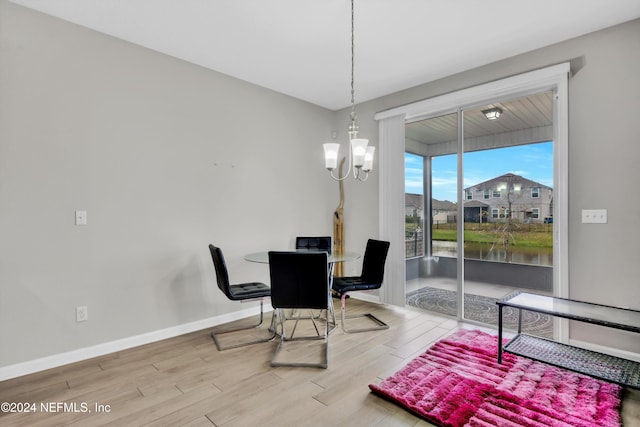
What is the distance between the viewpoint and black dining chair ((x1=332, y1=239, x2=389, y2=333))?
130 inches

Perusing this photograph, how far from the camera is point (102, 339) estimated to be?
2760mm

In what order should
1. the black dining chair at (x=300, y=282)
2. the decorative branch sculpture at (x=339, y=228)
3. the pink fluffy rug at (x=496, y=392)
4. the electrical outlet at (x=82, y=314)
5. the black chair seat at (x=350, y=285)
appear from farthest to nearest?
the decorative branch sculpture at (x=339, y=228), the black chair seat at (x=350, y=285), the electrical outlet at (x=82, y=314), the black dining chair at (x=300, y=282), the pink fluffy rug at (x=496, y=392)

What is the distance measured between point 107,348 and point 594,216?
4.33m

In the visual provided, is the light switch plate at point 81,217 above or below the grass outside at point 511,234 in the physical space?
above

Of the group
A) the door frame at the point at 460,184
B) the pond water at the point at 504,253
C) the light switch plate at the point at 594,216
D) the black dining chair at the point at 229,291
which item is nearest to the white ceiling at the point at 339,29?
the door frame at the point at 460,184

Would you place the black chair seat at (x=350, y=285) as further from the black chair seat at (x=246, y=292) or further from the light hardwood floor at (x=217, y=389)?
the black chair seat at (x=246, y=292)

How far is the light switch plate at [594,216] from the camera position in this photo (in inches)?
106

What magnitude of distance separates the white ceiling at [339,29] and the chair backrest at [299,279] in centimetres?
189

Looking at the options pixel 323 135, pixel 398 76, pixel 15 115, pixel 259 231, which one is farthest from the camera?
pixel 323 135

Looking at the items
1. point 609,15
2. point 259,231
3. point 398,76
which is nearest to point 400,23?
point 398,76

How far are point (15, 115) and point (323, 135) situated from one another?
333 centimetres

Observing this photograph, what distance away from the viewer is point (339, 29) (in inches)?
107

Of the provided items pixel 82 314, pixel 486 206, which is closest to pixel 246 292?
pixel 82 314

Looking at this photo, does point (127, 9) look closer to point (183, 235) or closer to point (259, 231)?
point (183, 235)
